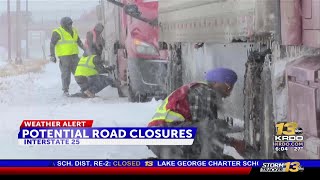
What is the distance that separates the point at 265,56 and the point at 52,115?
4.02ft

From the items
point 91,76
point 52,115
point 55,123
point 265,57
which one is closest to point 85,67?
point 91,76

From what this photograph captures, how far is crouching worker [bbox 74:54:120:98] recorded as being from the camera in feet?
15.5

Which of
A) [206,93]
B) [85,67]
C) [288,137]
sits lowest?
[288,137]

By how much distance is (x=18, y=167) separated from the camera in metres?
3.06

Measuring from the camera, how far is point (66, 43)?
5250 millimetres

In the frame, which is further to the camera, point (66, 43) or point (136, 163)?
point (66, 43)

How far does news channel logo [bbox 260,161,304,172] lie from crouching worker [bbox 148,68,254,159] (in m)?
0.18

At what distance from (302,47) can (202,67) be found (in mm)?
1596

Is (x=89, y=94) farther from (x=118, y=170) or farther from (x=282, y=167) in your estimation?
(x=282, y=167)

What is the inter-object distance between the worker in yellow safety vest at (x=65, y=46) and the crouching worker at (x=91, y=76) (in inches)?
3.9

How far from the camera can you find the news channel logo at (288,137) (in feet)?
9.65

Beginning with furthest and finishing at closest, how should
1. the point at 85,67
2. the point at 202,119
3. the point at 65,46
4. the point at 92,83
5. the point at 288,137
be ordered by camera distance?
1. the point at 65,46
2. the point at 85,67
3. the point at 92,83
4. the point at 202,119
5. the point at 288,137

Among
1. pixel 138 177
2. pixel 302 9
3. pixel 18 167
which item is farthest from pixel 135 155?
pixel 302 9

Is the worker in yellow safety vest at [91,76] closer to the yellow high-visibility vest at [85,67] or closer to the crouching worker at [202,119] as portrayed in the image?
the yellow high-visibility vest at [85,67]
